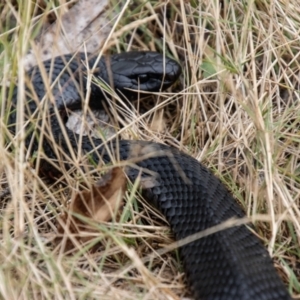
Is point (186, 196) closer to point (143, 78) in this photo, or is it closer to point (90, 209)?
point (90, 209)

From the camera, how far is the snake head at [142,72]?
425 centimetres

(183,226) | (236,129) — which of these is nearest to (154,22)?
(236,129)

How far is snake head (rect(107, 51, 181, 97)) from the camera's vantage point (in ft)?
13.9

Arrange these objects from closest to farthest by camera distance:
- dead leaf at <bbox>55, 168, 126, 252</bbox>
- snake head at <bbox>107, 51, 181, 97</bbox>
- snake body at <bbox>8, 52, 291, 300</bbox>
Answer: snake body at <bbox>8, 52, 291, 300</bbox> < dead leaf at <bbox>55, 168, 126, 252</bbox> < snake head at <bbox>107, 51, 181, 97</bbox>

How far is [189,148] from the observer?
148 inches

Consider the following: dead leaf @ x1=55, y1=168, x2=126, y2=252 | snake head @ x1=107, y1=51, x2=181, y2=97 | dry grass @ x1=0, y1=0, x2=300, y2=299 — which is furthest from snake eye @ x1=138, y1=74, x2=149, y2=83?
dead leaf @ x1=55, y1=168, x2=126, y2=252

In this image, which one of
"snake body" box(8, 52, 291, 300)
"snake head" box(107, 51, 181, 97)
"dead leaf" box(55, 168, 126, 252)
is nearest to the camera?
"snake body" box(8, 52, 291, 300)

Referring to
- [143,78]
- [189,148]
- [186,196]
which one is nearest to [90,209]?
[186,196]

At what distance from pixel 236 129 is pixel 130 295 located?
1.28 meters

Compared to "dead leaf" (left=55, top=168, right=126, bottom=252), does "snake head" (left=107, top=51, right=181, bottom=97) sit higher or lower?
lower

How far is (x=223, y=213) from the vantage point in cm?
307

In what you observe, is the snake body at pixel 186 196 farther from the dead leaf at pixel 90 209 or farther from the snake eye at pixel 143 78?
the dead leaf at pixel 90 209

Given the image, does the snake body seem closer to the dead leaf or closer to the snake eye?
the snake eye

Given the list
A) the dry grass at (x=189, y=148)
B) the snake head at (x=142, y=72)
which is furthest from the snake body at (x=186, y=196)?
the dry grass at (x=189, y=148)
